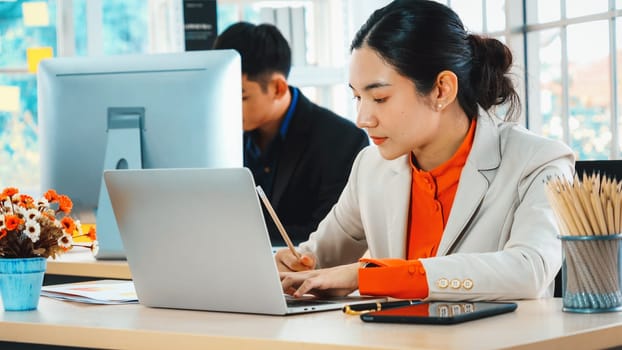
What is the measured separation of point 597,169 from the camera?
208 cm

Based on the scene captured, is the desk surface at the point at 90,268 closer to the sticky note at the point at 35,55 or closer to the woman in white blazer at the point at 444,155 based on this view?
the woman in white blazer at the point at 444,155

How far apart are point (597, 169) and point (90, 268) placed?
1282 millimetres

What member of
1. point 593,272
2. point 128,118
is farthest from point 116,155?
point 593,272

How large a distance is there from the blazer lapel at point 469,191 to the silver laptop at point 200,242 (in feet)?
0.90

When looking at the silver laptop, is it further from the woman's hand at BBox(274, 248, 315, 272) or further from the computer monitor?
the computer monitor

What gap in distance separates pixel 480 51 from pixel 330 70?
11.3ft

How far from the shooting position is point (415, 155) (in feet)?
7.20

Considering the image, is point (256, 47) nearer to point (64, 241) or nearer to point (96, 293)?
point (96, 293)

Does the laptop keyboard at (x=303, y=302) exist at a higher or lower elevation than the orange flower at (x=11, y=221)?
lower

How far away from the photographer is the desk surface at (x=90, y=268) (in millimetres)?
2500

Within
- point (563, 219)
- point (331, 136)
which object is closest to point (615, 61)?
point (331, 136)

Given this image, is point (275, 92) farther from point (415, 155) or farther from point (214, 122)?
point (415, 155)

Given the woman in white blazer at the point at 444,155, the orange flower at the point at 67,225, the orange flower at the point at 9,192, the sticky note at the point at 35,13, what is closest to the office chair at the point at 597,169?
the woman in white blazer at the point at 444,155

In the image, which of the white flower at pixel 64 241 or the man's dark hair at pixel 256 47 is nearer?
the white flower at pixel 64 241
